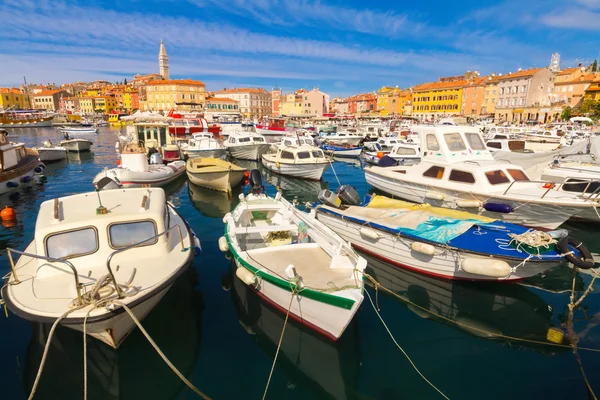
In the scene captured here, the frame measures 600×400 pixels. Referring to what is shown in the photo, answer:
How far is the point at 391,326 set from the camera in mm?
7340

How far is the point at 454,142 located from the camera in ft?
46.3

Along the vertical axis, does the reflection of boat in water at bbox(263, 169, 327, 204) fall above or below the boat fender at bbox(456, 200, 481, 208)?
below

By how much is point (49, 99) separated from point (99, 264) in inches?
7079

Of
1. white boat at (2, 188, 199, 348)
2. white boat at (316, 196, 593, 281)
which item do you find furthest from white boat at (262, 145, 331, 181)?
white boat at (2, 188, 199, 348)

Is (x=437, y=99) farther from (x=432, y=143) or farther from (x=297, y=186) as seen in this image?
(x=432, y=143)

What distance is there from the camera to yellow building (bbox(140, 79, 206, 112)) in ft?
359

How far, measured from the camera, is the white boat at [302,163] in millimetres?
21656

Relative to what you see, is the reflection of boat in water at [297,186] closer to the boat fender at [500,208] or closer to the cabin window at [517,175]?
the boat fender at [500,208]

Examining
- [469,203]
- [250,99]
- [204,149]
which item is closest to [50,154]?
[204,149]

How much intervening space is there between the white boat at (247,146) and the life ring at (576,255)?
2515cm

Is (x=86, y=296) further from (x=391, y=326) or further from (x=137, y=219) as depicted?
(x=391, y=326)

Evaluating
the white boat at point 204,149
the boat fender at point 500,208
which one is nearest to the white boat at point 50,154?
the white boat at point 204,149

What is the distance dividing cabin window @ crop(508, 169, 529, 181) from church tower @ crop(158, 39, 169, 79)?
562 ft

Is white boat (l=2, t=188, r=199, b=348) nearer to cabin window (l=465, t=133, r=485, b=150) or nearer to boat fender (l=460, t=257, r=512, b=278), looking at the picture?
boat fender (l=460, t=257, r=512, b=278)
